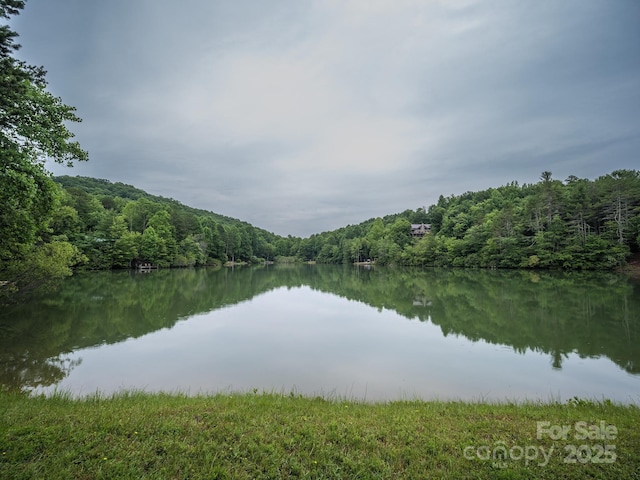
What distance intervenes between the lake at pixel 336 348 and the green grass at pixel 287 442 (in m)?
2.36

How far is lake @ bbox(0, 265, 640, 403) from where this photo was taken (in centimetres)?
791

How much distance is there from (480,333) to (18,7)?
16031 mm

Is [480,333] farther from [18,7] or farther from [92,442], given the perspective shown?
[18,7]

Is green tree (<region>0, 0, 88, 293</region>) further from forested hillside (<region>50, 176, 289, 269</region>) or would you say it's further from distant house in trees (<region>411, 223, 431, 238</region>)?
distant house in trees (<region>411, 223, 431, 238</region>)

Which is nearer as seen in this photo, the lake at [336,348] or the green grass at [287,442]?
the green grass at [287,442]

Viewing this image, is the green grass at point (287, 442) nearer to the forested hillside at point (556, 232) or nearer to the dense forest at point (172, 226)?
the dense forest at point (172, 226)

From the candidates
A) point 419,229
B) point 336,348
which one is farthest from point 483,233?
point 336,348

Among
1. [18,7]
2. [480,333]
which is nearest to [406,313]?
[480,333]

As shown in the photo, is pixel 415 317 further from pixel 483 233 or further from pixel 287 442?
pixel 483 233

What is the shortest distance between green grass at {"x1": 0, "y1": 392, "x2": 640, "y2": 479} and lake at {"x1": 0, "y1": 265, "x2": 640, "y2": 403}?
7.76 ft

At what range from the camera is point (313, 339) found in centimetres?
1266

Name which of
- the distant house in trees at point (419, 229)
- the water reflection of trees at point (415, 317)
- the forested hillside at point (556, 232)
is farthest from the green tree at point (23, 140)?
the distant house in trees at point (419, 229)

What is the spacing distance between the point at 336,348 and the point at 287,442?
748 cm

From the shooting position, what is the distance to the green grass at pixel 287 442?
Answer: 350 centimetres
